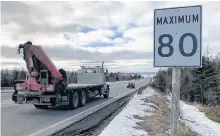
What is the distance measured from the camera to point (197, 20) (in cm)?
400

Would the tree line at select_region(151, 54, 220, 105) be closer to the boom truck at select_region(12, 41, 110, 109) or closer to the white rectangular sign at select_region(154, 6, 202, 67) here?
the boom truck at select_region(12, 41, 110, 109)

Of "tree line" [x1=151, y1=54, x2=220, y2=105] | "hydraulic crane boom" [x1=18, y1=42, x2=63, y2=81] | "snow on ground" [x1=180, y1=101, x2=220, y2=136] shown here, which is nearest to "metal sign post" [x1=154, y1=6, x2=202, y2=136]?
"snow on ground" [x1=180, y1=101, x2=220, y2=136]

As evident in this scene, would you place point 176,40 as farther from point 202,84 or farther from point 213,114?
point 202,84

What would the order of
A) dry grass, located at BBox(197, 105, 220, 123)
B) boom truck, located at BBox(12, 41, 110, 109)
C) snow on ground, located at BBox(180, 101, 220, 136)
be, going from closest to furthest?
snow on ground, located at BBox(180, 101, 220, 136)
boom truck, located at BBox(12, 41, 110, 109)
dry grass, located at BBox(197, 105, 220, 123)

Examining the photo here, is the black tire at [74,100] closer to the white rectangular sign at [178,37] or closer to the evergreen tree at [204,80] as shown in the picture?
the white rectangular sign at [178,37]

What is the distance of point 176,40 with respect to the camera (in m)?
4.08

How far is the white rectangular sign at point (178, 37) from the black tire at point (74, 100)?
41.5 ft

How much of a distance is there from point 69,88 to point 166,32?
1250 cm

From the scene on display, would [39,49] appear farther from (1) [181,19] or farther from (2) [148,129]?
(1) [181,19]

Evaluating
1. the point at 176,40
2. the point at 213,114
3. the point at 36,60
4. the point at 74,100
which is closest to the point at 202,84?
the point at 213,114

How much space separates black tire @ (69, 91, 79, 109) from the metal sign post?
41.4ft

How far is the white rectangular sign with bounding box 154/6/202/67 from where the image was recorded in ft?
13.1

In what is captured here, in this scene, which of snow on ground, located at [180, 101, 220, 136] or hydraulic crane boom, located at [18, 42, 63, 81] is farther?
hydraulic crane boom, located at [18, 42, 63, 81]

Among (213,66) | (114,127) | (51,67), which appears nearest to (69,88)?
(51,67)
